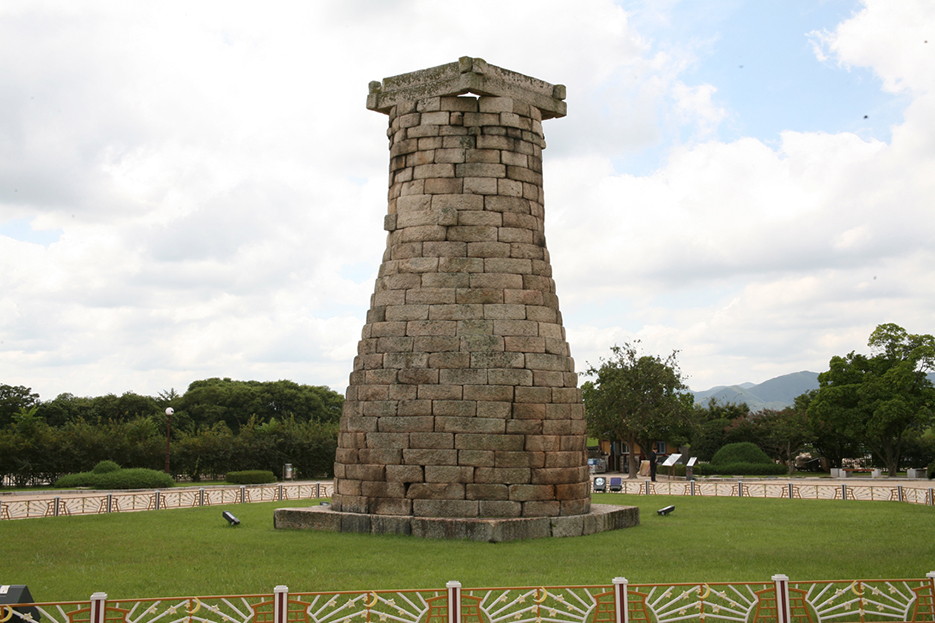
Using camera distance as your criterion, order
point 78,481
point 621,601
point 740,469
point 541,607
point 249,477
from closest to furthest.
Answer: point 621,601 → point 541,607 → point 78,481 → point 249,477 → point 740,469

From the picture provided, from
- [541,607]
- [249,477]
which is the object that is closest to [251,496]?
[249,477]

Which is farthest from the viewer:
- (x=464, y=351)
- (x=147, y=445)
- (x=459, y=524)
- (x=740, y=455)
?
(x=740, y=455)

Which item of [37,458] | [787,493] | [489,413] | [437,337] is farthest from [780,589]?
[37,458]

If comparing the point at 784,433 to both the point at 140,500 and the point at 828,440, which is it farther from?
the point at 140,500

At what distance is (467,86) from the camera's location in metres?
14.4

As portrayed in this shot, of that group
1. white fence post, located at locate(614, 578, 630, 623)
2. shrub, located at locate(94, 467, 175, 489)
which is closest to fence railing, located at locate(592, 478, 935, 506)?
shrub, located at locate(94, 467, 175, 489)

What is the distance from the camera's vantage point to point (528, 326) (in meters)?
14.1

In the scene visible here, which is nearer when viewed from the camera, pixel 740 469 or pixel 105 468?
pixel 105 468

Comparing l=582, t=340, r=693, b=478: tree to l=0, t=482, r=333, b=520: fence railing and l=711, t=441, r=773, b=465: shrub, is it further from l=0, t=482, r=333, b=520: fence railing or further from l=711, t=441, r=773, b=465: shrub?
l=0, t=482, r=333, b=520: fence railing

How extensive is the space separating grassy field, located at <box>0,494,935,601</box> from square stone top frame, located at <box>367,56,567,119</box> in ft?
27.1

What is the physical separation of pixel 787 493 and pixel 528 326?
602 inches

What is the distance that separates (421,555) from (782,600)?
5754 millimetres

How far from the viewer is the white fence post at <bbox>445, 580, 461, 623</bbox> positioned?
668cm

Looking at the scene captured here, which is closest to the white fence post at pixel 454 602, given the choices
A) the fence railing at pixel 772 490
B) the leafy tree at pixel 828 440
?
the fence railing at pixel 772 490
